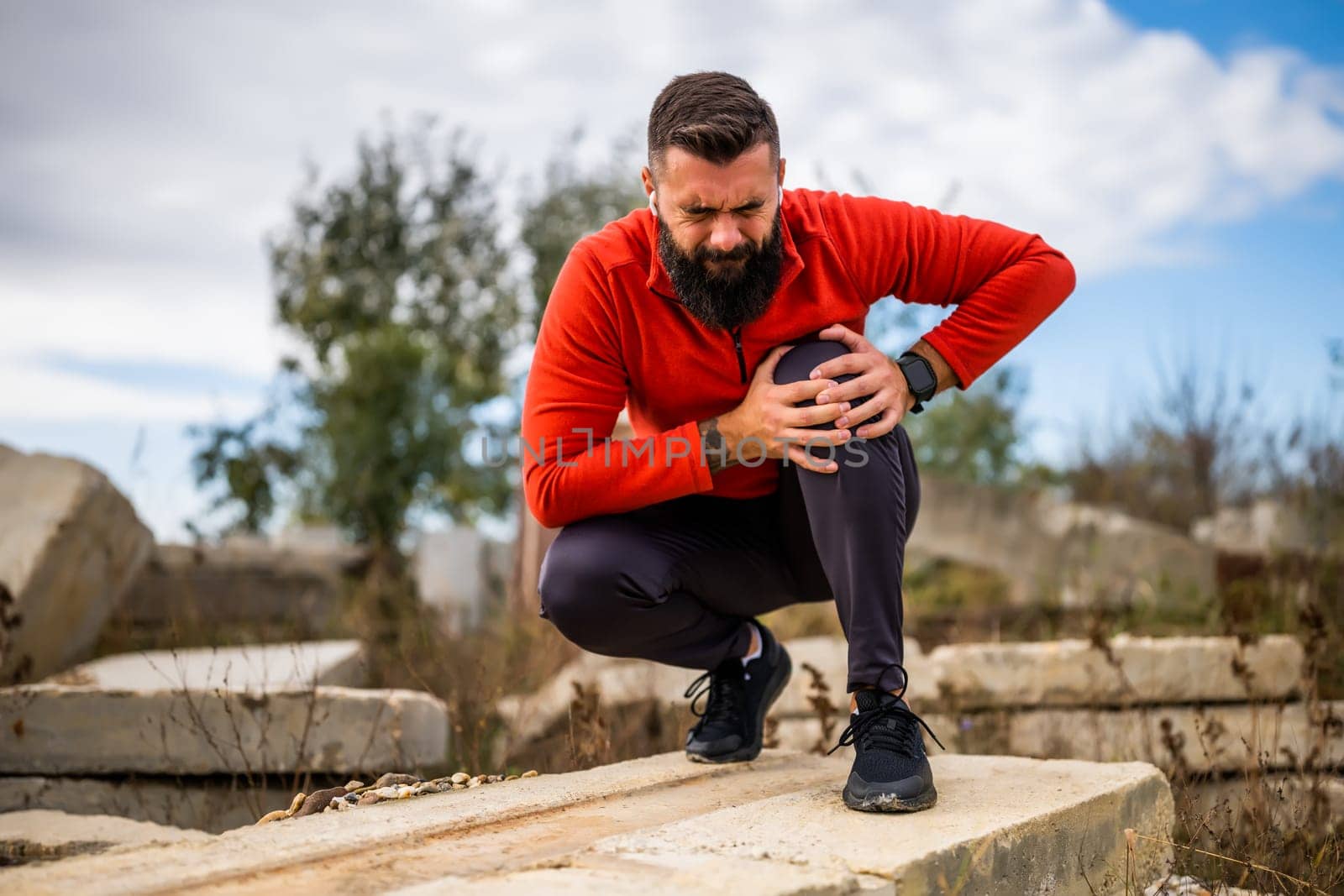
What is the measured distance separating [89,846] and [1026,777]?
2.39m

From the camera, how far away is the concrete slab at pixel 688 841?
1.89m

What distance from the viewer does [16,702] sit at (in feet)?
12.9

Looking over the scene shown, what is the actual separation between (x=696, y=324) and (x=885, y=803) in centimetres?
117

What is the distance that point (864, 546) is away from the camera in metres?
2.51

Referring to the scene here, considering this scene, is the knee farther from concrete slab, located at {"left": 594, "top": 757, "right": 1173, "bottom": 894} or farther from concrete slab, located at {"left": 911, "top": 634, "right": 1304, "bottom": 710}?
concrete slab, located at {"left": 911, "top": 634, "right": 1304, "bottom": 710}

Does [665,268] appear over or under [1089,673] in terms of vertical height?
over

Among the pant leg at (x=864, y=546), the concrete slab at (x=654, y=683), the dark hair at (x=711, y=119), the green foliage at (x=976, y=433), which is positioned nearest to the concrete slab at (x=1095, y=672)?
the concrete slab at (x=654, y=683)

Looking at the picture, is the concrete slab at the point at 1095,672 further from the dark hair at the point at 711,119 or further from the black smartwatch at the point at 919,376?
the dark hair at the point at 711,119

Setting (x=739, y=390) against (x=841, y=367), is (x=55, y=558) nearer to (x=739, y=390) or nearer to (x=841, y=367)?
(x=739, y=390)

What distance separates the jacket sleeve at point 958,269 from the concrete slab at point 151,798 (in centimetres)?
257

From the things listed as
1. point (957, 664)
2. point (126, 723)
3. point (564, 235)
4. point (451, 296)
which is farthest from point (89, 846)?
point (451, 296)

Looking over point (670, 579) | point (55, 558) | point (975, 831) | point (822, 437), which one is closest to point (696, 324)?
point (822, 437)

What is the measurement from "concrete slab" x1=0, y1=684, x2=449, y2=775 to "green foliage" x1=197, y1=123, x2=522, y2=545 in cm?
795

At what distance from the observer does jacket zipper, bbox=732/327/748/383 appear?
9.15ft
